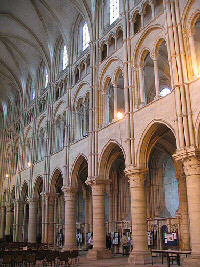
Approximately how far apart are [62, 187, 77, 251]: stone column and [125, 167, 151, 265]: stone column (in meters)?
7.91

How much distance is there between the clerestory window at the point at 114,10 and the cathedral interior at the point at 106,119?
11cm

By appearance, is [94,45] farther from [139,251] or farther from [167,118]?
[139,251]

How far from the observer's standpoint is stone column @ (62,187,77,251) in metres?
23.4

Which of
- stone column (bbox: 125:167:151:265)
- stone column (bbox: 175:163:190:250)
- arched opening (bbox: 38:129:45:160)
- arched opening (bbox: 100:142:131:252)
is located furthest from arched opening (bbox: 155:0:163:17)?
arched opening (bbox: 38:129:45:160)

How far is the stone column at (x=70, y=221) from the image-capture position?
2338 centimetres

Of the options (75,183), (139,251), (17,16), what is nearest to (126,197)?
(75,183)

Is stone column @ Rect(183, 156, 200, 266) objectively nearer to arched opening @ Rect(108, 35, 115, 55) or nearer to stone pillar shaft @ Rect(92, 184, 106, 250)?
Result: stone pillar shaft @ Rect(92, 184, 106, 250)

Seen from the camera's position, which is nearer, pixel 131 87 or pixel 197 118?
pixel 197 118

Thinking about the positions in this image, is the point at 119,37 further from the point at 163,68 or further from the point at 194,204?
the point at 194,204

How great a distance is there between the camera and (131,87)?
19.3m

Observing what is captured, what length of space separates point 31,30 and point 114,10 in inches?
439

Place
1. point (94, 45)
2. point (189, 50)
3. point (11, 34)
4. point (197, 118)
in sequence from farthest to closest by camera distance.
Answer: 1. point (11, 34)
2. point (94, 45)
3. point (189, 50)
4. point (197, 118)

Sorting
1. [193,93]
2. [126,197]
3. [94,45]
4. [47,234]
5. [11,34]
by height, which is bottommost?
[47,234]

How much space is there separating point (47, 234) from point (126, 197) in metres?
7.81
